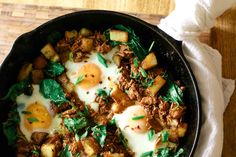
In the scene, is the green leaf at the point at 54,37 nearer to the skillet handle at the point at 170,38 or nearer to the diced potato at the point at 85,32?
the diced potato at the point at 85,32

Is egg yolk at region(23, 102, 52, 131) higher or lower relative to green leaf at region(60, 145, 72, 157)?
higher

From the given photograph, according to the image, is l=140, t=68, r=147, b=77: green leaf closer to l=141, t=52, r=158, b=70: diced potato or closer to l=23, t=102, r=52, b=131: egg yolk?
l=141, t=52, r=158, b=70: diced potato

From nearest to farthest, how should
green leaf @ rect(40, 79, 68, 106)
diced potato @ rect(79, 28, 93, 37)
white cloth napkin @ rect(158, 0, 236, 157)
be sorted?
white cloth napkin @ rect(158, 0, 236, 157) → green leaf @ rect(40, 79, 68, 106) → diced potato @ rect(79, 28, 93, 37)

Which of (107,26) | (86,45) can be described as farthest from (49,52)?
(107,26)

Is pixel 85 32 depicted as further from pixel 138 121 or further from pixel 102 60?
pixel 138 121

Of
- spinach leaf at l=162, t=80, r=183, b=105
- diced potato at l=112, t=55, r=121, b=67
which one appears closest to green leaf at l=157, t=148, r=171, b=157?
spinach leaf at l=162, t=80, r=183, b=105
